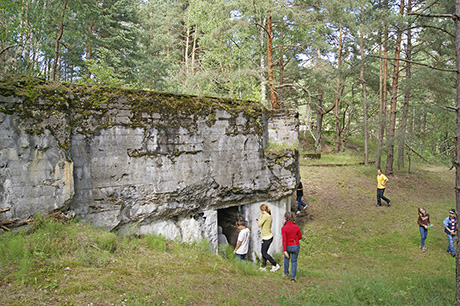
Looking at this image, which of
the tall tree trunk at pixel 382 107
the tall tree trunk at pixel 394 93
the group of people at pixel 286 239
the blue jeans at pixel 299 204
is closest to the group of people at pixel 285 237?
the group of people at pixel 286 239

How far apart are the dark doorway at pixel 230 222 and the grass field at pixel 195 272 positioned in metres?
1.67

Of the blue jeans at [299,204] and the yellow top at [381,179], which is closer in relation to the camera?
the blue jeans at [299,204]

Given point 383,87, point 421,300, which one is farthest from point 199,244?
point 383,87

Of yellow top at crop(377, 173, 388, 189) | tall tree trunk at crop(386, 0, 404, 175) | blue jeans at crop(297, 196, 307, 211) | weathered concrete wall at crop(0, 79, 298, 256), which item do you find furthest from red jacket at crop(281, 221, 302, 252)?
tall tree trunk at crop(386, 0, 404, 175)

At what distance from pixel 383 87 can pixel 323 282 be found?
19.4 m

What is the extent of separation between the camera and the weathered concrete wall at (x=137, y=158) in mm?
5395

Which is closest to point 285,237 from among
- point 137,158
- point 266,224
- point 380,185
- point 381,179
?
point 266,224

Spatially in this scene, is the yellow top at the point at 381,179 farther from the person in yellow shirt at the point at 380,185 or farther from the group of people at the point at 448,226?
the group of people at the point at 448,226

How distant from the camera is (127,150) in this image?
254 inches

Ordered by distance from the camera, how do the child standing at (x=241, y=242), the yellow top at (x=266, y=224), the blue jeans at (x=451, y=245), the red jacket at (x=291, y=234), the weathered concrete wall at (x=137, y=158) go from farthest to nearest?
the blue jeans at (x=451, y=245)
the child standing at (x=241, y=242)
the yellow top at (x=266, y=224)
the red jacket at (x=291, y=234)
the weathered concrete wall at (x=137, y=158)

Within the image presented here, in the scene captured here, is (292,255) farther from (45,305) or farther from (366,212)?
(366,212)

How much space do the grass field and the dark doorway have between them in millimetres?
1668

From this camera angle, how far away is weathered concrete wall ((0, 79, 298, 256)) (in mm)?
5395

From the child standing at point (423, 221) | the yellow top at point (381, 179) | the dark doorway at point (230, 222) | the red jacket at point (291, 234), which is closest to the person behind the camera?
the red jacket at point (291, 234)
